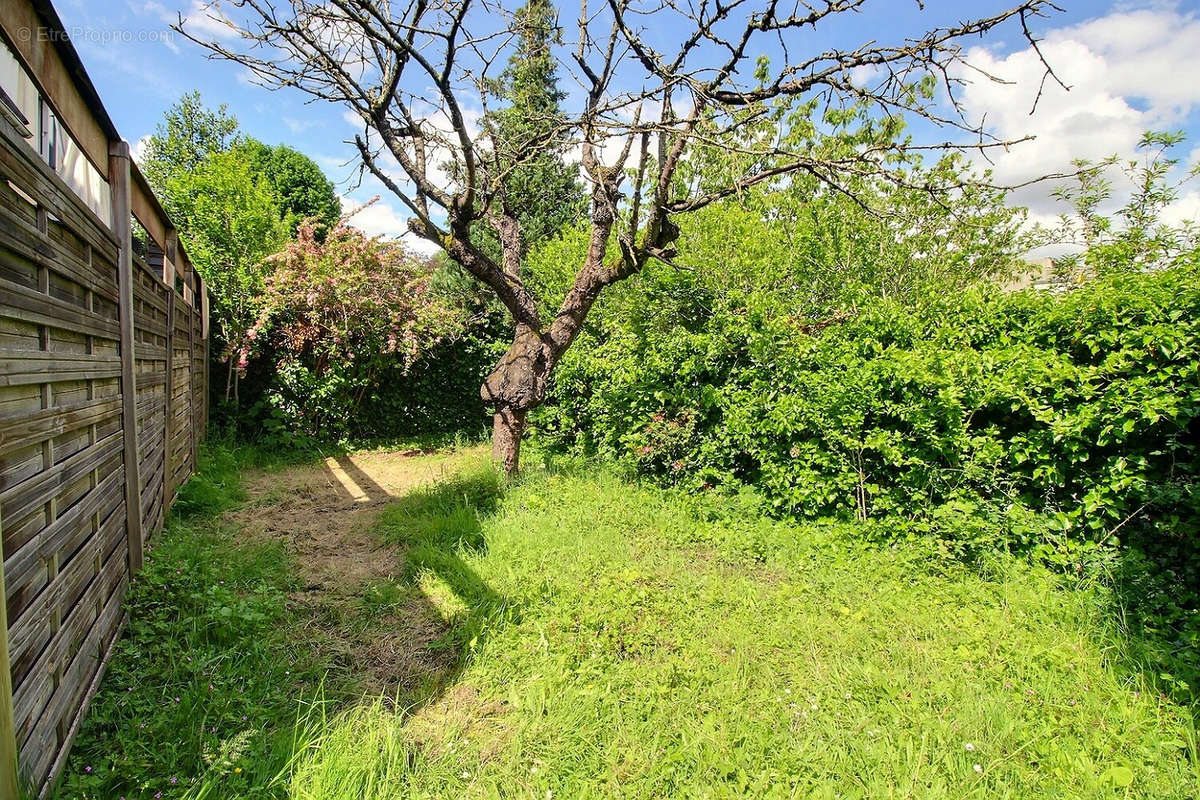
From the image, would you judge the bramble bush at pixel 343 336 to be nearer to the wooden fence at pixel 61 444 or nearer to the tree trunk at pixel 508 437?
the tree trunk at pixel 508 437

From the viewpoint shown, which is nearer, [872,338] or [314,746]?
[314,746]

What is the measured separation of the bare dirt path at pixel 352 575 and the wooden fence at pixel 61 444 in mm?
974

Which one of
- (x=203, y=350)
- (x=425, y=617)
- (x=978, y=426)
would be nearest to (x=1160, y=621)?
(x=978, y=426)

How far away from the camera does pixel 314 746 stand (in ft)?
6.87

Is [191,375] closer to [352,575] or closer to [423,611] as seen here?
[352,575]

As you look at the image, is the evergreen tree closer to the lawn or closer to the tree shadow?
the tree shadow

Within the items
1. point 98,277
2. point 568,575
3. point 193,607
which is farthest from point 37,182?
point 568,575

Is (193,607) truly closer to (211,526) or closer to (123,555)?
(123,555)

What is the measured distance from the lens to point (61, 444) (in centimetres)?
190

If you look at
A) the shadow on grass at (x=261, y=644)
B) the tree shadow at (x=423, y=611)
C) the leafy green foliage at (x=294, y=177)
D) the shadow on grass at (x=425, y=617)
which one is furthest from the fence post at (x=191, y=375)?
the leafy green foliage at (x=294, y=177)

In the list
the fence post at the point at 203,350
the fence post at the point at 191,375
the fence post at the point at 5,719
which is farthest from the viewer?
the fence post at the point at 203,350

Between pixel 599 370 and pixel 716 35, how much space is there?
137 inches

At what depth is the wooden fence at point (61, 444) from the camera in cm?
150

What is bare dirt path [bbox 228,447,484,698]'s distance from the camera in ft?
9.14
